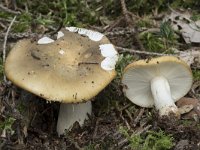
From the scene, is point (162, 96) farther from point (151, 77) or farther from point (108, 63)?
point (108, 63)

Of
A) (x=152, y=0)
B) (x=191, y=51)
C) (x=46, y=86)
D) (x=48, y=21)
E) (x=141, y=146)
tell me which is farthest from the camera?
(x=152, y=0)

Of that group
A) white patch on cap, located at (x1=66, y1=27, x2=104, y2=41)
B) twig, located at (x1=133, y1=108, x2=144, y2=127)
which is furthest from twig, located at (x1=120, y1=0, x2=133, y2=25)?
twig, located at (x1=133, y1=108, x2=144, y2=127)

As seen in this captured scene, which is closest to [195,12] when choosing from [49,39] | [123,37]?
[123,37]

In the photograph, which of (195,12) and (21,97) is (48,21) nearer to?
(21,97)

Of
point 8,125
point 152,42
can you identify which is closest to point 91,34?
point 152,42

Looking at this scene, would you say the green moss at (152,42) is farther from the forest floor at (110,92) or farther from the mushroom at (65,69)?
the mushroom at (65,69)

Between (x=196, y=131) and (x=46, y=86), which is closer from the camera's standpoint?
(x=46, y=86)
